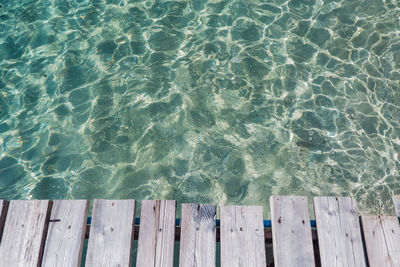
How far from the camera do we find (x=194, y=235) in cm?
296

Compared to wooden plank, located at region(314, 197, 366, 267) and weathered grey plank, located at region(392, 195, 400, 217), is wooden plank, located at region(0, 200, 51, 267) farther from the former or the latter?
weathered grey plank, located at region(392, 195, 400, 217)

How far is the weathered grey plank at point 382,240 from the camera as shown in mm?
2850

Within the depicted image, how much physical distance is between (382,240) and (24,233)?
9.63ft

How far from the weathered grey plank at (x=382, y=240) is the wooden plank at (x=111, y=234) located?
193cm

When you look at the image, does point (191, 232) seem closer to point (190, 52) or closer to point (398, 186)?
point (398, 186)

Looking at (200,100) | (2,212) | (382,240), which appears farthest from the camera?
(200,100)

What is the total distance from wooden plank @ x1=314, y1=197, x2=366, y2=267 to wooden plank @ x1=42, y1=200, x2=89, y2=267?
1972 millimetres

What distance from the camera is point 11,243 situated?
295cm

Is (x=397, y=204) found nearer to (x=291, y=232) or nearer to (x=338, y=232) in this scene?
(x=338, y=232)

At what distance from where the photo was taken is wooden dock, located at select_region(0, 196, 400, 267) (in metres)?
2.88

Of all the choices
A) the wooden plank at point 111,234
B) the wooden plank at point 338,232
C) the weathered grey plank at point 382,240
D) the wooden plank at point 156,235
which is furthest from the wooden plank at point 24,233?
the weathered grey plank at point 382,240

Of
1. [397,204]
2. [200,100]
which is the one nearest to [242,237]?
[397,204]

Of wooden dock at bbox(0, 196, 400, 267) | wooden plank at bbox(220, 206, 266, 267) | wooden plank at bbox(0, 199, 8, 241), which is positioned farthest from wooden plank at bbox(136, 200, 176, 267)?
wooden plank at bbox(0, 199, 8, 241)

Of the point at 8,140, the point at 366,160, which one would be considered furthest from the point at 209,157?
the point at 8,140
